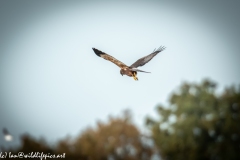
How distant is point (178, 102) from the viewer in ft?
134

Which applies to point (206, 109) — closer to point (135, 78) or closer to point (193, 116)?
point (193, 116)

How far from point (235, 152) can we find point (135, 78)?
25984 mm

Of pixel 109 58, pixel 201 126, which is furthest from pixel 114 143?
pixel 109 58

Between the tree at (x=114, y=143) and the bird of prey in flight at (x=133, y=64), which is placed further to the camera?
the tree at (x=114, y=143)

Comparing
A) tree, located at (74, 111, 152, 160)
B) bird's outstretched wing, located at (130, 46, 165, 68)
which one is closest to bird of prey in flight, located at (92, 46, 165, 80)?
bird's outstretched wing, located at (130, 46, 165, 68)

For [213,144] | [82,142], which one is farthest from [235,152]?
[82,142]

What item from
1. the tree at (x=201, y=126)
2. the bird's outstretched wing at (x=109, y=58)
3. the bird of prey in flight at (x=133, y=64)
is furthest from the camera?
the tree at (x=201, y=126)

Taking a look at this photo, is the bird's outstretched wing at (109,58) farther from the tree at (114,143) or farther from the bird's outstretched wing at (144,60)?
the tree at (114,143)

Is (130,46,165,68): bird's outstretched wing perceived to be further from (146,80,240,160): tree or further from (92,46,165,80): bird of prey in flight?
(146,80,240,160): tree

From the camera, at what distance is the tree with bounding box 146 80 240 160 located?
35938 millimetres

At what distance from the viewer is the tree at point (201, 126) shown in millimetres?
35938

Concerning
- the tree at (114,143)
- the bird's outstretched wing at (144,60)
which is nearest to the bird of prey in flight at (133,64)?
the bird's outstretched wing at (144,60)

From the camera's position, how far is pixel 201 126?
123ft

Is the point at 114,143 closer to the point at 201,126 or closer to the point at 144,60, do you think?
the point at 201,126
